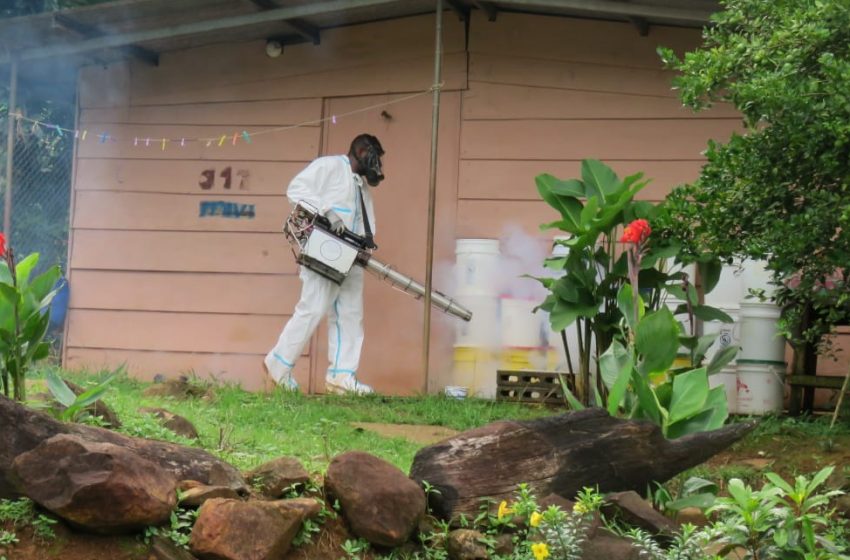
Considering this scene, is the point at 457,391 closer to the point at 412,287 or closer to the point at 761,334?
the point at 412,287

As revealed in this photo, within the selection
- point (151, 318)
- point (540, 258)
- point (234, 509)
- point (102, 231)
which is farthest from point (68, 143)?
point (234, 509)

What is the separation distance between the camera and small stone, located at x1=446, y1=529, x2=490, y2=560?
422cm

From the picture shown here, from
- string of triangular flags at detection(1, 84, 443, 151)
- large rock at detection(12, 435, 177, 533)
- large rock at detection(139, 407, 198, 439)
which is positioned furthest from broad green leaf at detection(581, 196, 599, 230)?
large rock at detection(12, 435, 177, 533)

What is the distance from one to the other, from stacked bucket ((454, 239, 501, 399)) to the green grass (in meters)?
0.65

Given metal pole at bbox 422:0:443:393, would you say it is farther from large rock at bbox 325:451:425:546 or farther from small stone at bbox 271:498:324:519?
small stone at bbox 271:498:324:519

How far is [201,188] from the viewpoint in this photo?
34.6ft

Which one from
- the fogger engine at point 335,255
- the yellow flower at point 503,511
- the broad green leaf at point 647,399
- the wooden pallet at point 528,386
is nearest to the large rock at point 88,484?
the yellow flower at point 503,511

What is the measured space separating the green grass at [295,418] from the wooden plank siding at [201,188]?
1238mm

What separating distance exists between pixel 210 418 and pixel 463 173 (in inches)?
149

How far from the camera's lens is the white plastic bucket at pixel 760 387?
26.8ft

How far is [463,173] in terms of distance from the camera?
31.7 ft

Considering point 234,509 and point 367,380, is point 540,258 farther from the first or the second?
point 234,509

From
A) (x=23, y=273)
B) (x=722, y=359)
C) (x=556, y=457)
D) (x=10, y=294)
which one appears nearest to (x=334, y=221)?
(x=722, y=359)

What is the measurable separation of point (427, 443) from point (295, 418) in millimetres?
930
